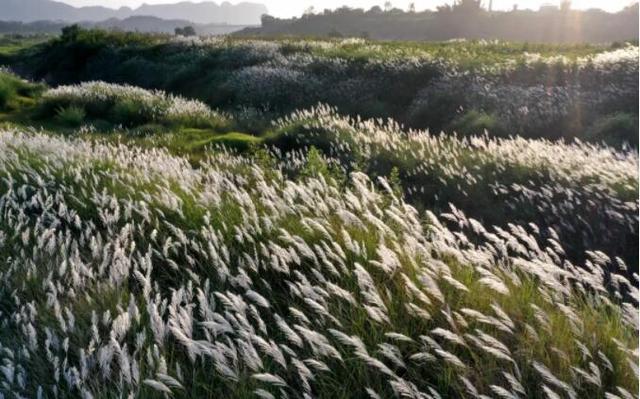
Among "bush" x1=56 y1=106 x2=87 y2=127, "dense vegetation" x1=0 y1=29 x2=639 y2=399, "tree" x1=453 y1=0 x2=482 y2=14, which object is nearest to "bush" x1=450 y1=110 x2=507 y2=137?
"dense vegetation" x1=0 y1=29 x2=639 y2=399

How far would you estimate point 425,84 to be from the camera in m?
18.9

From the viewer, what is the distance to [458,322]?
10.1ft

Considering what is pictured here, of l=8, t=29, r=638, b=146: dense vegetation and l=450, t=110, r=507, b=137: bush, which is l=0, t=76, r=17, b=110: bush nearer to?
l=8, t=29, r=638, b=146: dense vegetation

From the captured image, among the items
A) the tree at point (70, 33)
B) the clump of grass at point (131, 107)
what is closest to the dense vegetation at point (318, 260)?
the clump of grass at point (131, 107)

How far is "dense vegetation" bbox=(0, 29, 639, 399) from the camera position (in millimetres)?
2783

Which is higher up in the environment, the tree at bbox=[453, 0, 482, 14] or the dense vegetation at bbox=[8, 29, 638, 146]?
the tree at bbox=[453, 0, 482, 14]

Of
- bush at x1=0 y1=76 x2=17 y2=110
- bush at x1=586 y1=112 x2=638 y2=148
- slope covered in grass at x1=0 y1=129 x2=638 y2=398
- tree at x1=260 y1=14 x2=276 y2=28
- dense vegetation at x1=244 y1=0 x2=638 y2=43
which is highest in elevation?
tree at x1=260 y1=14 x2=276 y2=28

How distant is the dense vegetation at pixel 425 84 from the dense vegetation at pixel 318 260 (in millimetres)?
196

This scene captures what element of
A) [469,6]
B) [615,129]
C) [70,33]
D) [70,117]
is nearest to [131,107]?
[70,117]

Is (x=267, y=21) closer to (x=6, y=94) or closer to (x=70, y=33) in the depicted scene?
(x=70, y=33)

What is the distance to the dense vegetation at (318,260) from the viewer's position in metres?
2.78

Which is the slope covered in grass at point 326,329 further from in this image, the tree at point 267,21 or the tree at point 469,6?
the tree at point 267,21

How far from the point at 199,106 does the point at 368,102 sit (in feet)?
17.1

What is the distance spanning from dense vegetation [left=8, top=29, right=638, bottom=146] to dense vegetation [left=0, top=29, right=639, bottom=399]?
0.20 m
